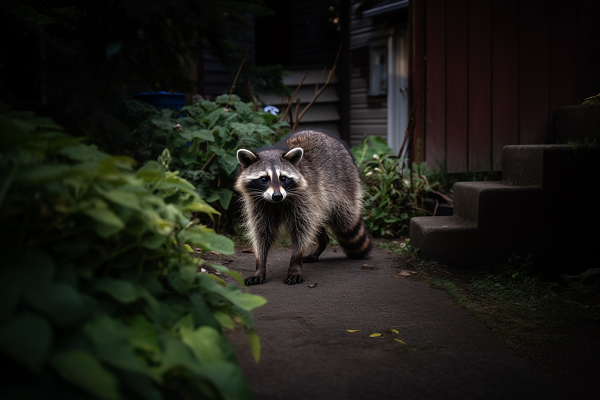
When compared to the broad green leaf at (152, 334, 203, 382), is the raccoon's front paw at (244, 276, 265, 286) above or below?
below

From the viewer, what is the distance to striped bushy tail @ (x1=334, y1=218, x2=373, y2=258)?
4430 mm

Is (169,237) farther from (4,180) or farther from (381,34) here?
(381,34)

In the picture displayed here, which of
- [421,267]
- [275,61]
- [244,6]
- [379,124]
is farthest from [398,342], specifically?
[275,61]

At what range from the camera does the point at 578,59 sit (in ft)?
14.9

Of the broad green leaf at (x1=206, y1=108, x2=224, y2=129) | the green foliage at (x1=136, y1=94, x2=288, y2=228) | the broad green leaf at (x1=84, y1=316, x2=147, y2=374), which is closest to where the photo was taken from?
the broad green leaf at (x1=84, y1=316, x2=147, y2=374)

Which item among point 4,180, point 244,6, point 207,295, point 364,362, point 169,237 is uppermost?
point 244,6

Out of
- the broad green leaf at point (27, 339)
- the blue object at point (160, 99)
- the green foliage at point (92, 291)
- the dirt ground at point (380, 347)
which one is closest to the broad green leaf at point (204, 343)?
the green foliage at point (92, 291)

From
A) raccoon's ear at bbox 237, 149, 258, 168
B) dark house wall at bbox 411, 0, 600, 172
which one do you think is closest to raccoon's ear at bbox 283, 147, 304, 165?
raccoon's ear at bbox 237, 149, 258, 168

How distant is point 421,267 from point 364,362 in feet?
7.89

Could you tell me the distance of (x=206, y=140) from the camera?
4.72 metres

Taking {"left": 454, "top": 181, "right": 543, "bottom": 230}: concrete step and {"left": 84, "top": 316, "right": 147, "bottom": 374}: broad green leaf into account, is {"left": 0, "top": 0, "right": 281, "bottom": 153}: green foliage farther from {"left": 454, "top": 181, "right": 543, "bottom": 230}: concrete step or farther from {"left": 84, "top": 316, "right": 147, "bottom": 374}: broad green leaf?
{"left": 454, "top": 181, "right": 543, "bottom": 230}: concrete step

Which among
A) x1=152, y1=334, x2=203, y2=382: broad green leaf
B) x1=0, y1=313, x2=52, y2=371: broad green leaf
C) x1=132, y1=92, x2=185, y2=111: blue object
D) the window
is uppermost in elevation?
the window

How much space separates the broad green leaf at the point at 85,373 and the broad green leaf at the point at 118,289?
18cm

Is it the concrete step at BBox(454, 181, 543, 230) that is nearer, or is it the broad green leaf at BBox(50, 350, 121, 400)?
the broad green leaf at BBox(50, 350, 121, 400)
